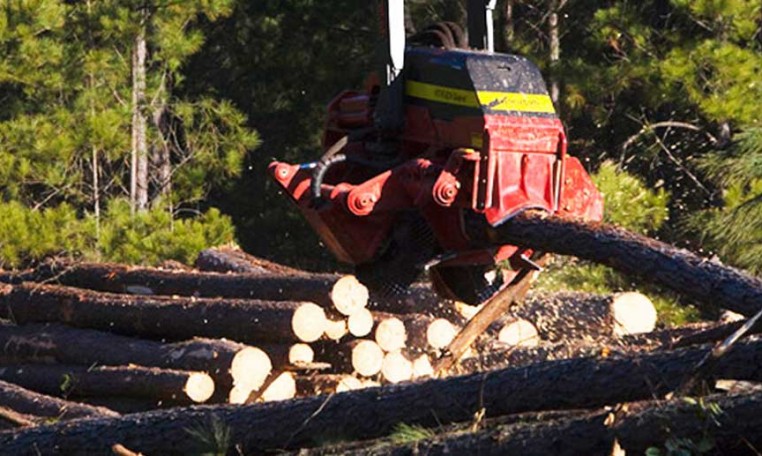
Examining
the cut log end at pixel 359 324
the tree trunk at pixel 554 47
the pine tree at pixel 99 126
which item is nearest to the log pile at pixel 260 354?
the cut log end at pixel 359 324

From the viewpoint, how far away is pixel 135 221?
738 inches

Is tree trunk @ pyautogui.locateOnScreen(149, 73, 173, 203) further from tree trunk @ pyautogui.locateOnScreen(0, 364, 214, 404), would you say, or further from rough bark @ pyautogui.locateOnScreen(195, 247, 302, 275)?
tree trunk @ pyautogui.locateOnScreen(0, 364, 214, 404)

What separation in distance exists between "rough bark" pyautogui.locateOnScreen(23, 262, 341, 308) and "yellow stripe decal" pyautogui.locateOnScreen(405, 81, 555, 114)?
2882 millimetres

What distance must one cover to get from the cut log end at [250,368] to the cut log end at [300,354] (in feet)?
0.56

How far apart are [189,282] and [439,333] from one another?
179 cm

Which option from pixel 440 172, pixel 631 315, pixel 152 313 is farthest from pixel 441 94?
pixel 152 313

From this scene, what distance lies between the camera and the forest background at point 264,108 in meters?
16.2

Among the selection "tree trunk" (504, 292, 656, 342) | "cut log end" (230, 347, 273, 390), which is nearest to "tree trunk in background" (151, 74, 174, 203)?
"tree trunk" (504, 292, 656, 342)

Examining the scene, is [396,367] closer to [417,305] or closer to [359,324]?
[359,324]

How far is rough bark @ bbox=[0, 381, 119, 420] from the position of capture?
31.9 ft

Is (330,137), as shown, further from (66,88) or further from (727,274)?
(66,88)

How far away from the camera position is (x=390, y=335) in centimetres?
1020

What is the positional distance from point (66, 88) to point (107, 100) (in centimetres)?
54

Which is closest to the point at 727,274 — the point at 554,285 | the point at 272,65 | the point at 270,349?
the point at 270,349
